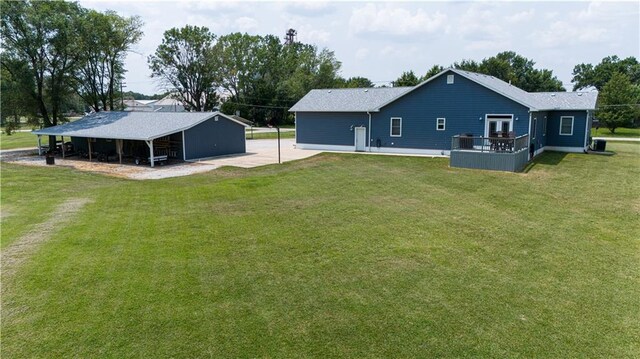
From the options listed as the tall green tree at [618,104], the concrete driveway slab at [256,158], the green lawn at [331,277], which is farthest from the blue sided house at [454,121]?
the tall green tree at [618,104]

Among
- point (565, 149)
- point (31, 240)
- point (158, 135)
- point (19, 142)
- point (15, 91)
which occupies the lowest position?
point (31, 240)

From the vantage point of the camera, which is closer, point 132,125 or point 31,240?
point 31,240

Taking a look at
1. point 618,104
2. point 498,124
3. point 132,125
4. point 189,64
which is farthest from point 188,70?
point 618,104

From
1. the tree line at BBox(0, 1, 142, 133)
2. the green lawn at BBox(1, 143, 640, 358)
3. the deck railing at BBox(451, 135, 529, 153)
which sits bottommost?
the green lawn at BBox(1, 143, 640, 358)

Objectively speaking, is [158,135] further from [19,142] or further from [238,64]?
[238,64]

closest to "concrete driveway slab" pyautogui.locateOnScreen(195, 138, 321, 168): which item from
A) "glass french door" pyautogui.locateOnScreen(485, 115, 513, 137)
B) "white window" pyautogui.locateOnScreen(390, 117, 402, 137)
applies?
"white window" pyautogui.locateOnScreen(390, 117, 402, 137)

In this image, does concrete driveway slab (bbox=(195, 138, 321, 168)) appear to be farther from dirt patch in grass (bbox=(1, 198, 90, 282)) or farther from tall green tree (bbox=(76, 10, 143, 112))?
tall green tree (bbox=(76, 10, 143, 112))

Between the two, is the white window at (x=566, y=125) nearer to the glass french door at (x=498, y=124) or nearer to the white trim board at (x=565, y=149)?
the white trim board at (x=565, y=149)
